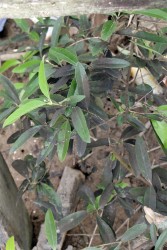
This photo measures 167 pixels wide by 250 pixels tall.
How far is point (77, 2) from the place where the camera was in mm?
767

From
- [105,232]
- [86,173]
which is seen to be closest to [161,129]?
[105,232]

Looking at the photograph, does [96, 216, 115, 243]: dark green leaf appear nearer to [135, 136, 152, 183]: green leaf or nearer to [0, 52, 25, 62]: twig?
[135, 136, 152, 183]: green leaf

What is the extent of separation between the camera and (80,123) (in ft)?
3.47

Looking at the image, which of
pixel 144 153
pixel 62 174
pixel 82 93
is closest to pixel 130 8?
pixel 82 93

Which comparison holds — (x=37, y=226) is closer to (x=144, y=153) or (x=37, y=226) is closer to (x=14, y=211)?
(x=14, y=211)

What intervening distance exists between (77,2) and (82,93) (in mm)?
353

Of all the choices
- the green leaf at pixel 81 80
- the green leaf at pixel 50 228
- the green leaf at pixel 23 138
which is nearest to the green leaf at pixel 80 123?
the green leaf at pixel 81 80

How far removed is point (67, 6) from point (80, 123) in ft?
1.13

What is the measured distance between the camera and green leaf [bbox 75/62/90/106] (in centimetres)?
106

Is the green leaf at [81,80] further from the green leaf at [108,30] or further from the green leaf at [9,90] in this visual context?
the green leaf at [9,90]

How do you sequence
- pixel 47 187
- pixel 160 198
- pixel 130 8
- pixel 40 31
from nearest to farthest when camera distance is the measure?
pixel 130 8, pixel 160 198, pixel 47 187, pixel 40 31

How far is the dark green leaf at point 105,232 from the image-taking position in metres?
1.28

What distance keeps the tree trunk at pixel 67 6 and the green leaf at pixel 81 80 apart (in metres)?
0.28

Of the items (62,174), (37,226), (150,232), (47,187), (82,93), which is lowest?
(37,226)
